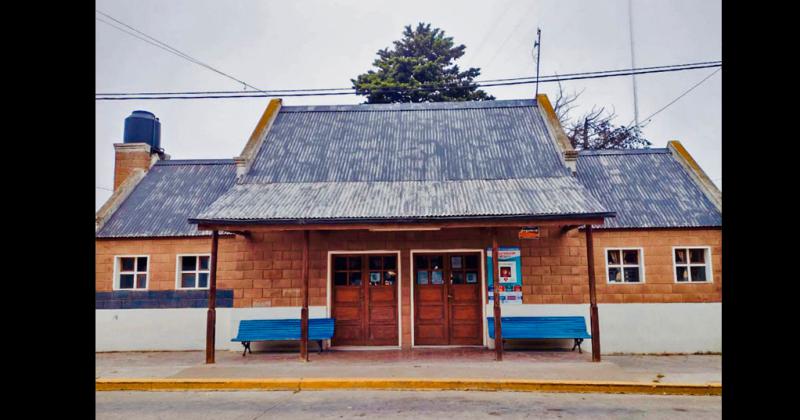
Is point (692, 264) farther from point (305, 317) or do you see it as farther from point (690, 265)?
point (305, 317)

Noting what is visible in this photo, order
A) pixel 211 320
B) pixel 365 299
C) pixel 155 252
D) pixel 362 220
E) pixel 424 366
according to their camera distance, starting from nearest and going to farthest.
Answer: pixel 424 366
pixel 362 220
pixel 211 320
pixel 365 299
pixel 155 252

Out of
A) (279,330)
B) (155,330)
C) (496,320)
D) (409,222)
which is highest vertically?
(409,222)

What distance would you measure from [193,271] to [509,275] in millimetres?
8183

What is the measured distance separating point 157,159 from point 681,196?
15686 millimetres

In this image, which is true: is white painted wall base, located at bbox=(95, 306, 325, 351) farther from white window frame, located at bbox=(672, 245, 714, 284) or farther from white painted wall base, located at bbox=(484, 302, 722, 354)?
white window frame, located at bbox=(672, 245, 714, 284)

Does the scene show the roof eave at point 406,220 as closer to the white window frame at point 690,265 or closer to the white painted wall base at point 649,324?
the white painted wall base at point 649,324

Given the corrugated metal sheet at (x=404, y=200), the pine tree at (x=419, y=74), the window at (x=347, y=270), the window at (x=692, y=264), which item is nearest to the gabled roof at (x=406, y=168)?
the corrugated metal sheet at (x=404, y=200)

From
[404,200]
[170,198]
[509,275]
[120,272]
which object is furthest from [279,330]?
[509,275]

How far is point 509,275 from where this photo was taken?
12570mm

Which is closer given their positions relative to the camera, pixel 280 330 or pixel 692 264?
pixel 280 330

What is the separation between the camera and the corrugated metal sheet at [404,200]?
10.9 meters

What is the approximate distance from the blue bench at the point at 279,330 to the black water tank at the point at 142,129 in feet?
27.2
